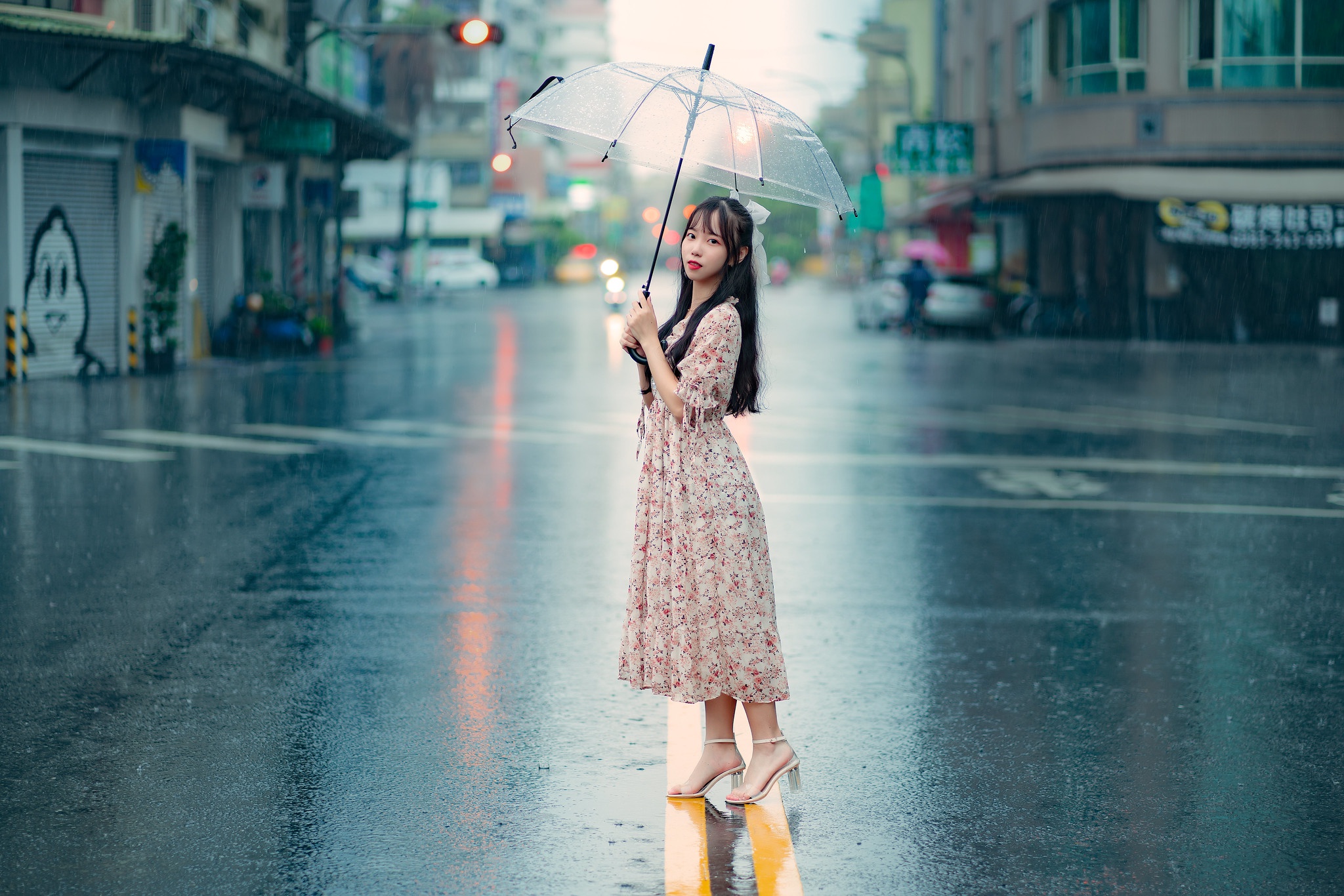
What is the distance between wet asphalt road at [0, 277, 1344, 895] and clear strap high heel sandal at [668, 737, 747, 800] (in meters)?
0.11

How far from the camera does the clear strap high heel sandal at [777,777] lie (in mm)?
4754

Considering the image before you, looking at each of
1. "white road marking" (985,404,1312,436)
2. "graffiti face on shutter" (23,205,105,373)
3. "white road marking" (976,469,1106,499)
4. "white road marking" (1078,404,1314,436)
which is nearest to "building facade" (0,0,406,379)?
"graffiti face on shutter" (23,205,105,373)

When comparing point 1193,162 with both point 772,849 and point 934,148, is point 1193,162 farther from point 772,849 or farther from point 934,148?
point 772,849

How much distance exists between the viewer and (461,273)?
69250 mm

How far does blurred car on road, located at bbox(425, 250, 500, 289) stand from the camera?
223 ft

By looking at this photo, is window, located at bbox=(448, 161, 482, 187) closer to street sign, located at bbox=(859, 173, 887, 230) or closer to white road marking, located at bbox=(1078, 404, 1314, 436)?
street sign, located at bbox=(859, 173, 887, 230)

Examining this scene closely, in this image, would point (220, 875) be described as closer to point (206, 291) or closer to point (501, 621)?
point (501, 621)

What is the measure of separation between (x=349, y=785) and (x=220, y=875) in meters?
0.77

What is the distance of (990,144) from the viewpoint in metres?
41.9

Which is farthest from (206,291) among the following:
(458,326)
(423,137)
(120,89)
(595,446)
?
(423,137)

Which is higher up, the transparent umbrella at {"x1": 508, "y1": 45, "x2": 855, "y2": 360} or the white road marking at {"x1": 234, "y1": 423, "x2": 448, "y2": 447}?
the transparent umbrella at {"x1": 508, "y1": 45, "x2": 855, "y2": 360}

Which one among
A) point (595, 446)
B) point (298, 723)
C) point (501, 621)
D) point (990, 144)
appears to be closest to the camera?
point (298, 723)

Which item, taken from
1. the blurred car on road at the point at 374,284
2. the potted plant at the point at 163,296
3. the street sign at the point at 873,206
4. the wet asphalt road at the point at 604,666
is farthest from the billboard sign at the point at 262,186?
the blurred car on road at the point at 374,284

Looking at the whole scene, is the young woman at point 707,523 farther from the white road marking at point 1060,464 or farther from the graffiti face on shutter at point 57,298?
the graffiti face on shutter at point 57,298
